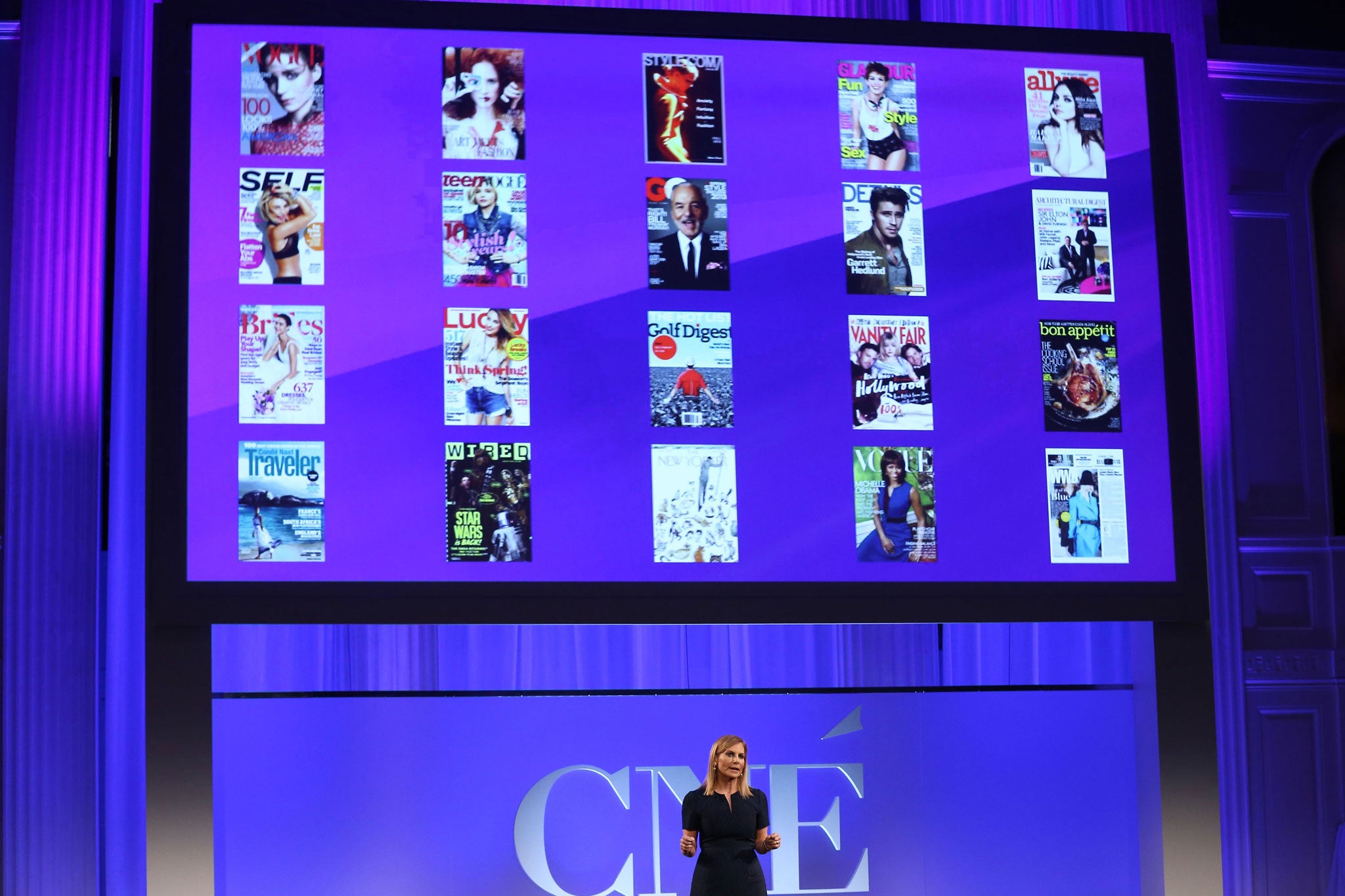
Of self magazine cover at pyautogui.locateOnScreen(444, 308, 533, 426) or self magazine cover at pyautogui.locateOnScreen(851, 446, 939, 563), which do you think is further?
self magazine cover at pyautogui.locateOnScreen(851, 446, 939, 563)

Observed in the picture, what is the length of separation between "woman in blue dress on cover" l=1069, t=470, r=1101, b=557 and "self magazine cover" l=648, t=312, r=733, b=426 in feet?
3.90

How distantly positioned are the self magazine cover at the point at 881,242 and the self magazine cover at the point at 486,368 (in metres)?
1.12

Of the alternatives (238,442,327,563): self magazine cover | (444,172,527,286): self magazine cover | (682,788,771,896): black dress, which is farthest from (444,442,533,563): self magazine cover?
(682,788,771,896): black dress

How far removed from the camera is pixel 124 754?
484 centimetres

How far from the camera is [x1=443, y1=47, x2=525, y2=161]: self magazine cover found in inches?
175

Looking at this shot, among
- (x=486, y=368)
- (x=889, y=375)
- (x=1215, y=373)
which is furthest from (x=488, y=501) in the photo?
(x=1215, y=373)

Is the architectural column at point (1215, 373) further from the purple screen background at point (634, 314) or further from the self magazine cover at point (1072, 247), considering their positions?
the purple screen background at point (634, 314)

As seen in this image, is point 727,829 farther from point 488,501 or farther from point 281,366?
point 281,366

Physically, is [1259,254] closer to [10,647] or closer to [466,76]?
[466,76]

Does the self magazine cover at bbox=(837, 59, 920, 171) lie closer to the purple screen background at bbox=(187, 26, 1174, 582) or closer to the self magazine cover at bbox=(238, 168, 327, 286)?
the purple screen background at bbox=(187, 26, 1174, 582)

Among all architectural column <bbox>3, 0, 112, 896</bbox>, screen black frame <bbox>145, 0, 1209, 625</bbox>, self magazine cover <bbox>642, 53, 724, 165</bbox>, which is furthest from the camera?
architectural column <bbox>3, 0, 112, 896</bbox>

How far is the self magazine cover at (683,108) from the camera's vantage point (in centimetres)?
454

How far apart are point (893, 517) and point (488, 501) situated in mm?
1309

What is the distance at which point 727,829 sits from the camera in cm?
392
